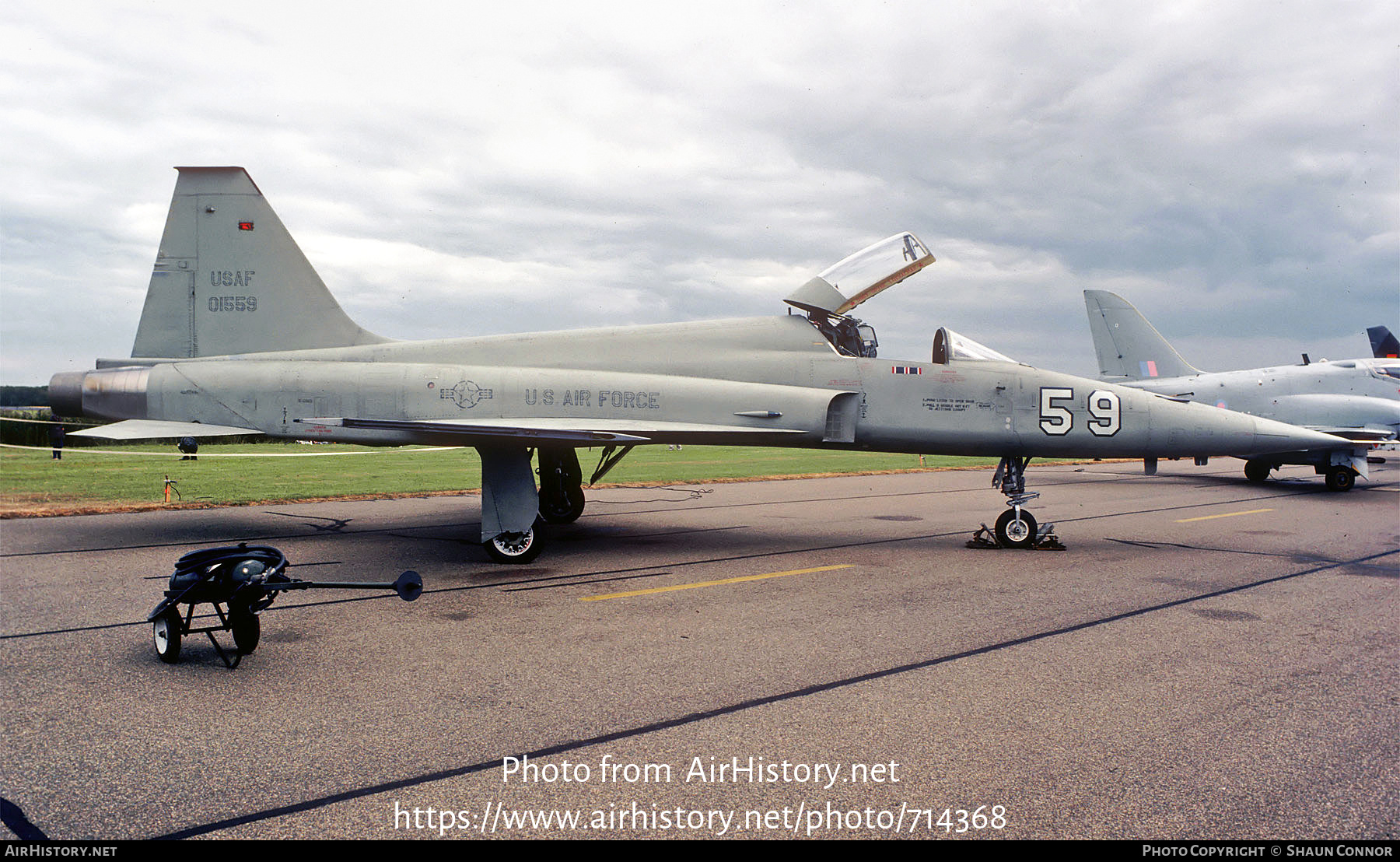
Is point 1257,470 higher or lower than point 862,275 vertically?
lower

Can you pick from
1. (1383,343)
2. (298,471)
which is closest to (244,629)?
(298,471)

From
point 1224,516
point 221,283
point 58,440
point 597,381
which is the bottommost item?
point 1224,516

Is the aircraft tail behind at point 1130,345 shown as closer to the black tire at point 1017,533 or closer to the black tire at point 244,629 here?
the black tire at point 1017,533

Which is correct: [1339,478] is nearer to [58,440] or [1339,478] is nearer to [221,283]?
[221,283]

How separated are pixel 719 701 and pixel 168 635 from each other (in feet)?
10.9

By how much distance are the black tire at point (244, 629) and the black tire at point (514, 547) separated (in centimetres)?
348

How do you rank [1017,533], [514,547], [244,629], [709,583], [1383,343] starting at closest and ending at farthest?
[244,629] < [709,583] < [514,547] < [1017,533] < [1383,343]

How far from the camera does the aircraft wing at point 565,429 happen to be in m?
8.37

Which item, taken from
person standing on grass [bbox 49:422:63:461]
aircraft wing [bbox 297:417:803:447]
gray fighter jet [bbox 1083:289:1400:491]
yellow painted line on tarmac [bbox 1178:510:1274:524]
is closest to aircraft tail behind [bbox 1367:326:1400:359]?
gray fighter jet [bbox 1083:289:1400:491]

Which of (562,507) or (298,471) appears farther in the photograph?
(298,471)

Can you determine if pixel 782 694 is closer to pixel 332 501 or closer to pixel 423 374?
pixel 423 374

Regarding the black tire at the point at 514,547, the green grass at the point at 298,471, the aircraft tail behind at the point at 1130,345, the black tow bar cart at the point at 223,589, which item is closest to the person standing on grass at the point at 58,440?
the green grass at the point at 298,471

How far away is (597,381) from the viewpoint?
9.68 meters

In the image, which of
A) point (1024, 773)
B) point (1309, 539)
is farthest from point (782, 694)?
point (1309, 539)
